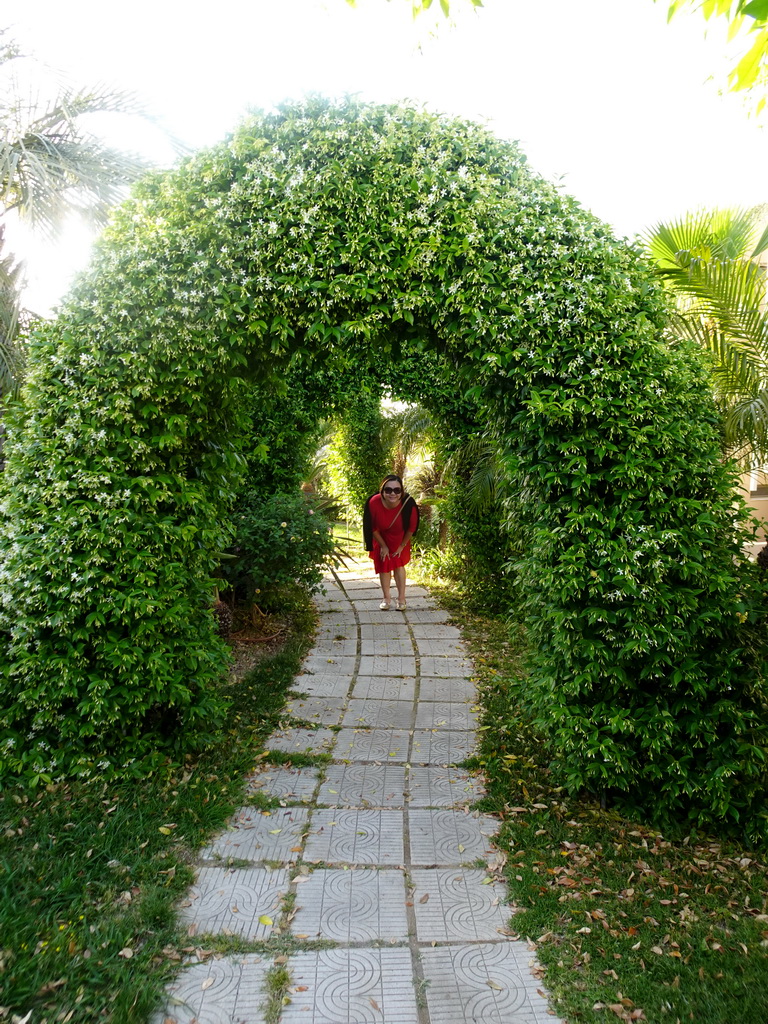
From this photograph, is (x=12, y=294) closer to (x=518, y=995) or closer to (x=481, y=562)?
(x=481, y=562)

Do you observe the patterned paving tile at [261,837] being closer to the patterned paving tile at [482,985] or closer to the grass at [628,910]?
the patterned paving tile at [482,985]

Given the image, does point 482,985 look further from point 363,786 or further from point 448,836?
point 363,786

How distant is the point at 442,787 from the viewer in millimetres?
4270

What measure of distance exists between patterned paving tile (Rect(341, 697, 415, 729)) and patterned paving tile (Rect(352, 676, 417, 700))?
0.29 feet

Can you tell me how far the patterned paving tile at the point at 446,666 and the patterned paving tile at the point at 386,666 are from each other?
0.41 feet

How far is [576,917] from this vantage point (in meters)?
3.03

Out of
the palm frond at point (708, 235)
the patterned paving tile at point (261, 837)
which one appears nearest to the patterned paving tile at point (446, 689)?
the patterned paving tile at point (261, 837)

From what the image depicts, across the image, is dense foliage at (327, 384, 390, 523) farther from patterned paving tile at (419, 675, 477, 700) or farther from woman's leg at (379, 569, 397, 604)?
patterned paving tile at (419, 675, 477, 700)

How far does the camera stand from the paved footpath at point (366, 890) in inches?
102

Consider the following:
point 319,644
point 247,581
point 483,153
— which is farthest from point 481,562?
point 483,153

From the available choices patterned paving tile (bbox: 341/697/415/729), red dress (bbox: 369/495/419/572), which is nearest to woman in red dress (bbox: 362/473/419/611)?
red dress (bbox: 369/495/419/572)

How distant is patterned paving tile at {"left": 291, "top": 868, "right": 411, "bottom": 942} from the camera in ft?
9.65

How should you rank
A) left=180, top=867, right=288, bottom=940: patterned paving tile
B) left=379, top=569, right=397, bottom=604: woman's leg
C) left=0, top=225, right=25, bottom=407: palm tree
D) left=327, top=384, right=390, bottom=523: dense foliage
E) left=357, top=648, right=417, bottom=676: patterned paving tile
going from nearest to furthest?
left=180, top=867, right=288, bottom=940: patterned paving tile, left=0, top=225, right=25, bottom=407: palm tree, left=357, top=648, right=417, bottom=676: patterned paving tile, left=379, top=569, right=397, bottom=604: woman's leg, left=327, top=384, right=390, bottom=523: dense foliage

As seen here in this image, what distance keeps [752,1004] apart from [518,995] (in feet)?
2.82
